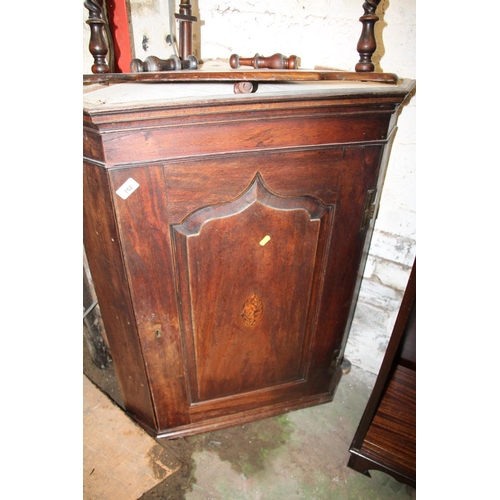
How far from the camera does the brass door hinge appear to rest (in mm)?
1067

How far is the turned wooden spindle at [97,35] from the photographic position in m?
0.99

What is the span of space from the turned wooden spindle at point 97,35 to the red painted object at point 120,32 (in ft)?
0.47

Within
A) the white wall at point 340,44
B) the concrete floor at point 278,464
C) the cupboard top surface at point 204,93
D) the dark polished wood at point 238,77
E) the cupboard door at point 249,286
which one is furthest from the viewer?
the concrete floor at point 278,464

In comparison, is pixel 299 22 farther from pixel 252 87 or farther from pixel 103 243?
pixel 103 243

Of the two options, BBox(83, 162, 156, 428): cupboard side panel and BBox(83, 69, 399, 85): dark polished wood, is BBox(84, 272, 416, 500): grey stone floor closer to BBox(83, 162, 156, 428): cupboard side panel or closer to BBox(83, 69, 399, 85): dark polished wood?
BBox(83, 162, 156, 428): cupboard side panel

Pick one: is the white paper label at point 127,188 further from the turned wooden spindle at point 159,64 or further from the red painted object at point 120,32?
the red painted object at point 120,32

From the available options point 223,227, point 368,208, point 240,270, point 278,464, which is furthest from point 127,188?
point 278,464

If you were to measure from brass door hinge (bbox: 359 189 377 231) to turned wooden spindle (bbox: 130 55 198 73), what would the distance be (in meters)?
0.66

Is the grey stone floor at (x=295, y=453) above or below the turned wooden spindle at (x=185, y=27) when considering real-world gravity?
Result: below

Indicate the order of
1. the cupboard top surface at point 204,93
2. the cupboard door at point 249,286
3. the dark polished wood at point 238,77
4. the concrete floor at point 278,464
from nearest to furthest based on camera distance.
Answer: the cupboard top surface at point 204,93 < the dark polished wood at point 238,77 < the cupboard door at point 249,286 < the concrete floor at point 278,464

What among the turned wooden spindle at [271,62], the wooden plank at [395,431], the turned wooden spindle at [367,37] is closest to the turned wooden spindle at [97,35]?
the turned wooden spindle at [271,62]

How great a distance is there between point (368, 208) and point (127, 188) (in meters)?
0.68

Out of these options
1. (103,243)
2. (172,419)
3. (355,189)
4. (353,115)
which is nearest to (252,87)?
(353,115)
